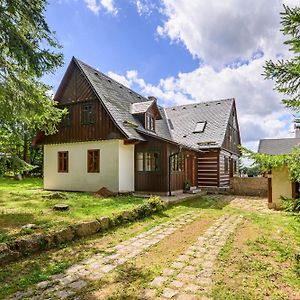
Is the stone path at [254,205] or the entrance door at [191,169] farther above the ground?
the entrance door at [191,169]

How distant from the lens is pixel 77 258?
16.9ft

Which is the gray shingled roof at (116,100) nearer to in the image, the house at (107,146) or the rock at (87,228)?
the house at (107,146)

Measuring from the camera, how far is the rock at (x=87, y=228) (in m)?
6.57

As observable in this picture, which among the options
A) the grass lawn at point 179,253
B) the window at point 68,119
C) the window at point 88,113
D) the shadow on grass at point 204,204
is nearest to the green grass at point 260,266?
the grass lawn at point 179,253

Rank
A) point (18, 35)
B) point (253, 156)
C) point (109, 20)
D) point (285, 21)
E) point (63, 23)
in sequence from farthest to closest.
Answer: point (109, 20)
point (63, 23)
point (18, 35)
point (253, 156)
point (285, 21)

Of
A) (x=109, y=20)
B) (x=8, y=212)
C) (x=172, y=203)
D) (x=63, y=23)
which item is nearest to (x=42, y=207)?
(x=8, y=212)

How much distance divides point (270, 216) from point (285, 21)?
757 centimetres

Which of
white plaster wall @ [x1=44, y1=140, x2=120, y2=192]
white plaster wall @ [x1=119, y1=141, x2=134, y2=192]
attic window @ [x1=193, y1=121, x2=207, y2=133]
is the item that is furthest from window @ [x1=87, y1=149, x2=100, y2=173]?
attic window @ [x1=193, y1=121, x2=207, y2=133]

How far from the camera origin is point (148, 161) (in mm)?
14883

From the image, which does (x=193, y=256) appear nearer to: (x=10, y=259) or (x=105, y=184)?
(x=10, y=259)

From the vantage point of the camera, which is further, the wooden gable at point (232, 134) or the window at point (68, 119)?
the wooden gable at point (232, 134)

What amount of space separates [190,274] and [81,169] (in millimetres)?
12232

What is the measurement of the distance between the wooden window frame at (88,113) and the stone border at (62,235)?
296 inches

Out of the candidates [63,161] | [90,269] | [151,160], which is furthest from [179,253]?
[63,161]
